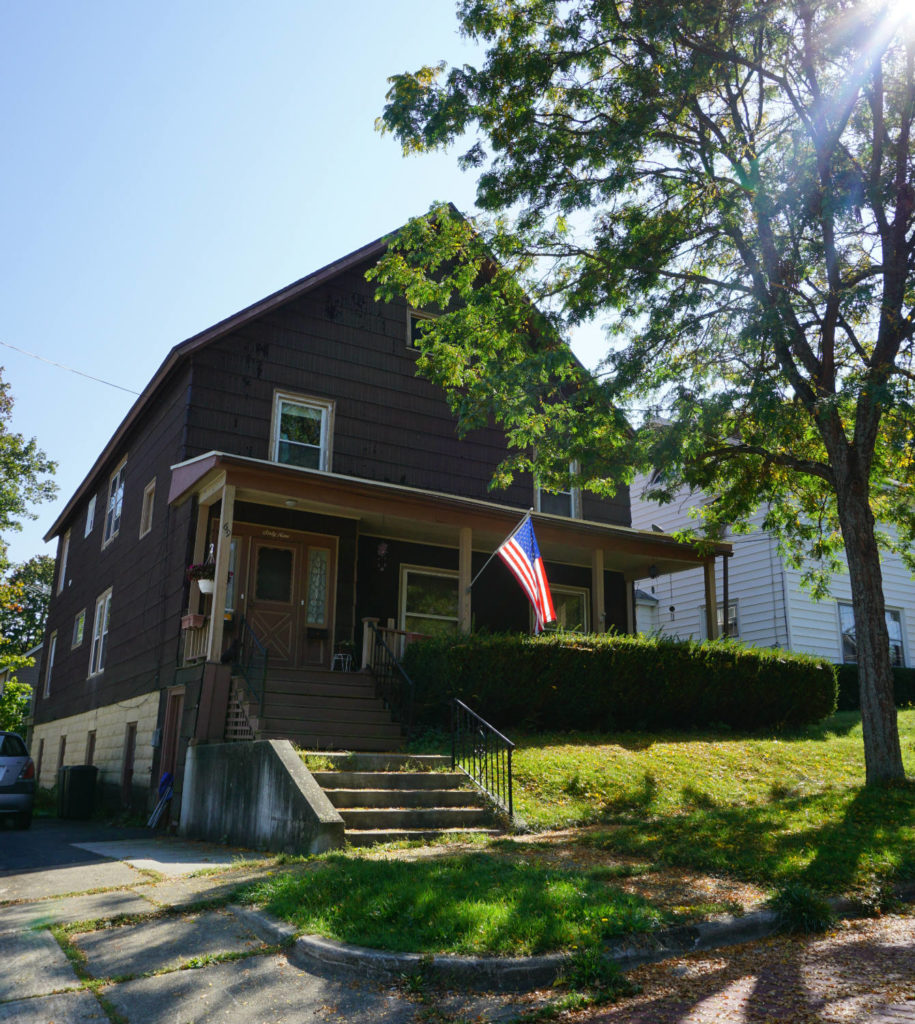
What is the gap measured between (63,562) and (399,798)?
67.7 feet

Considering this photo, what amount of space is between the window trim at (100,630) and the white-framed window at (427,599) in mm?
7332

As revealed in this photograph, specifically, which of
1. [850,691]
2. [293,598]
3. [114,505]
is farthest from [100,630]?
[850,691]

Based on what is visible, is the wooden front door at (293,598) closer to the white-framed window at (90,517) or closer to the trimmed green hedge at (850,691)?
the white-framed window at (90,517)

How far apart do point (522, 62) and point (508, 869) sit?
371 inches

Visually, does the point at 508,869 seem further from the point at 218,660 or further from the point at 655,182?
the point at 655,182

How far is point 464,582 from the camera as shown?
14.0 metres

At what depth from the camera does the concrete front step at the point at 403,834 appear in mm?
8328

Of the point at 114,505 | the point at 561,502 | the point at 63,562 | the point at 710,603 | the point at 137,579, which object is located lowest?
the point at 710,603

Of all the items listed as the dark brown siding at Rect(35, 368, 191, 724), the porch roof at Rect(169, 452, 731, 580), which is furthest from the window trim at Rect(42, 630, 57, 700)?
the porch roof at Rect(169, 452, 731, 580)

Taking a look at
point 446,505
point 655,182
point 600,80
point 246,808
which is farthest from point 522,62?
point 246,808

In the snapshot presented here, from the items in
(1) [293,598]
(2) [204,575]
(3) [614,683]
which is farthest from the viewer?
(1) [293,598]

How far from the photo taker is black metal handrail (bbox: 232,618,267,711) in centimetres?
1133

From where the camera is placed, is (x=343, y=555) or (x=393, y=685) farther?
(x=343, y=555)

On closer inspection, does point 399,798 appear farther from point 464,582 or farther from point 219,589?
point 464,582
